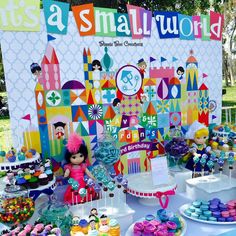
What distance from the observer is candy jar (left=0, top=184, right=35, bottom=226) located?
172 cm

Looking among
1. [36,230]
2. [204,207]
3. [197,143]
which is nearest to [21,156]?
[36,230]

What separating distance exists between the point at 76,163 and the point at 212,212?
3.22 feet

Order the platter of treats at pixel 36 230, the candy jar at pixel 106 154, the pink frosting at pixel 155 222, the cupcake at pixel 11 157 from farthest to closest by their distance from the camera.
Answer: the candy jar at pixel 106 154
the cupcake at pixel 11 157
the pink frosting at pixel 155 222
the platter of treats at pixel 36 230

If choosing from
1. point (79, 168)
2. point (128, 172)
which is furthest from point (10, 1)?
point (128, 172)

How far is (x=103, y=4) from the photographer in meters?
3.65

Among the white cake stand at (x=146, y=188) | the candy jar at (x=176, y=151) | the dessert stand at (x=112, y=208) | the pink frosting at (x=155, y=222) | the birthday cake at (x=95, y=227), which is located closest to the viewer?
the birthday cake at (x=95, y=227)

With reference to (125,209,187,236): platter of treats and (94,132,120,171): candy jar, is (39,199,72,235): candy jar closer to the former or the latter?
(125,209,187,236): platter of treats

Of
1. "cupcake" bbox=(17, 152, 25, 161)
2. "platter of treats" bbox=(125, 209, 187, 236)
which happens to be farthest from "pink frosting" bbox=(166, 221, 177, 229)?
"cupcake" bbox=(17, 152, 25, 161)

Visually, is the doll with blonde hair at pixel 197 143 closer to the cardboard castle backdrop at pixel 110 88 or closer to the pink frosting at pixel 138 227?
the cardboard castle backdrop at pixel 110 88

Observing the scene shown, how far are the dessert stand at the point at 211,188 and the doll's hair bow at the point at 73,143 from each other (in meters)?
0.89

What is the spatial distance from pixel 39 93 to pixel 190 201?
1373 millimetres

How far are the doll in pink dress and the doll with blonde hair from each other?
2.93ft

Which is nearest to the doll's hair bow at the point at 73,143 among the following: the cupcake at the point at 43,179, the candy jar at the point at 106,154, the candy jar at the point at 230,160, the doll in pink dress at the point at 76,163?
the doll in pink dress at the point at 76,163

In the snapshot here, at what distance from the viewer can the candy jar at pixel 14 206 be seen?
5.64ft
